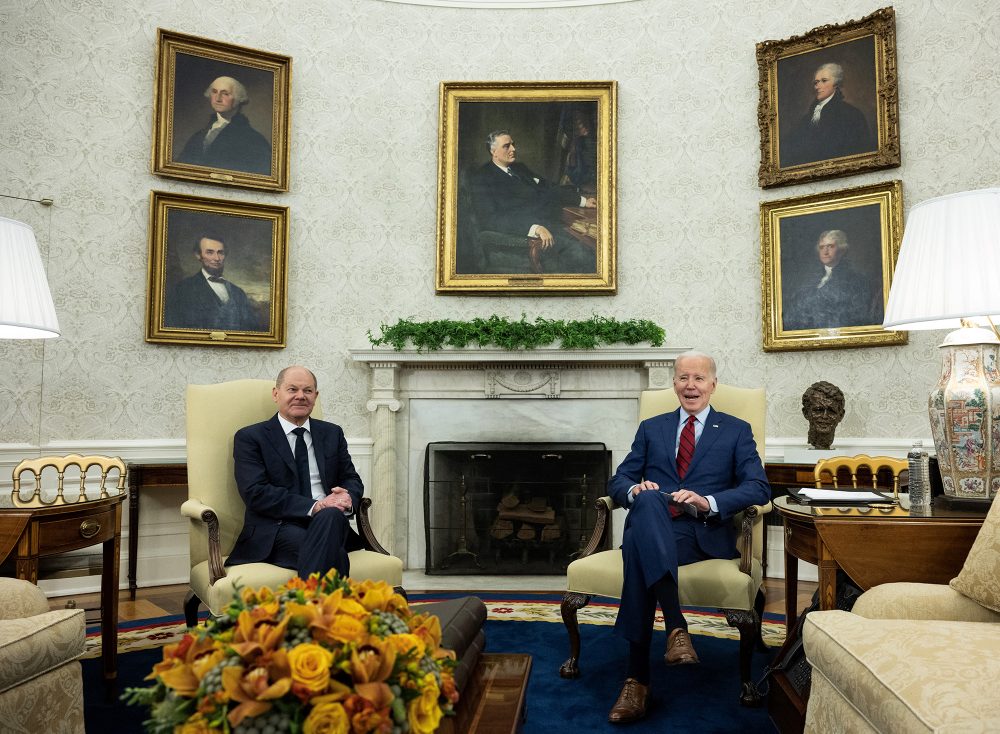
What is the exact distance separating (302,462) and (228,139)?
3045mm

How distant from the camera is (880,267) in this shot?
195 inches

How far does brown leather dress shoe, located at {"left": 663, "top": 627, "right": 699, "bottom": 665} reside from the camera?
2.64 metres

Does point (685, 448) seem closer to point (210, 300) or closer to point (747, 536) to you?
point (747, 536)

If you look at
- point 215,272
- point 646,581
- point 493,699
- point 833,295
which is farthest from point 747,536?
point 215,272

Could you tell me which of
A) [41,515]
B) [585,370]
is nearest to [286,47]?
[585,370]

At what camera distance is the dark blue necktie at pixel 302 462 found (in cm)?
342

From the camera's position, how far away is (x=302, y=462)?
11.2 ft

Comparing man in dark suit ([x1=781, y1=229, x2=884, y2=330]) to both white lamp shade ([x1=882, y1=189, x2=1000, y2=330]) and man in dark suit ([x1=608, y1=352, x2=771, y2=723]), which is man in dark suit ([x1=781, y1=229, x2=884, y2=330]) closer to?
man in dark suit ([x1=608, y1=352, x2=771, y2=723])

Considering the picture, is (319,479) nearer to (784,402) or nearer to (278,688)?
(278,688)

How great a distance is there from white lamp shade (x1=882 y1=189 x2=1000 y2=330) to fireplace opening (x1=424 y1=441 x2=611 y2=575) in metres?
3.01

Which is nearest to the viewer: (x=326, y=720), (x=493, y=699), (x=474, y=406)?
(x=326, y=720)

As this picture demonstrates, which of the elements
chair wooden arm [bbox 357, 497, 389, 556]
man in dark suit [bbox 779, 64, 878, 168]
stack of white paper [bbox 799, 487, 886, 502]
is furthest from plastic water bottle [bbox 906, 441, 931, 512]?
man in dark suit [bbox 779, 64, 878, 168]

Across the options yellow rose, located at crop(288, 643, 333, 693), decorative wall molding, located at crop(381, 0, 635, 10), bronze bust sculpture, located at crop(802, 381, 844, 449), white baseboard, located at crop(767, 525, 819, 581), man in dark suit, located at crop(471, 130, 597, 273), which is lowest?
white baseboard, located at crop(767, 525, 819, 581)

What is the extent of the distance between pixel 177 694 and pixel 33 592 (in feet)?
4.91
